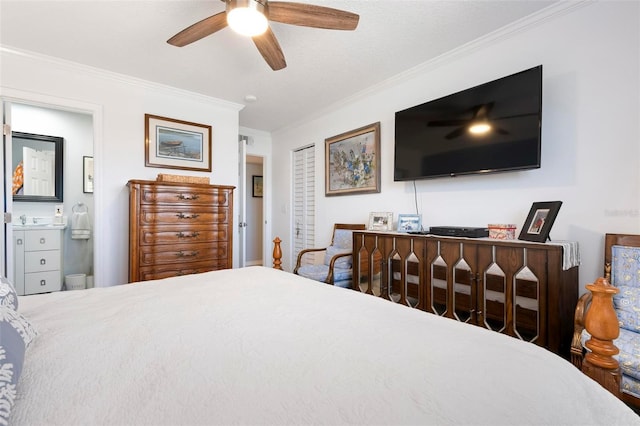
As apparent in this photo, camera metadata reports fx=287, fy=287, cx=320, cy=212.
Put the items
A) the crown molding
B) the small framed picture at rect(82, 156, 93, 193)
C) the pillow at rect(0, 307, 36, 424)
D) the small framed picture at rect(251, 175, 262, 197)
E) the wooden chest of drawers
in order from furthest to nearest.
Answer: the small framed picture at rect(251, 175, 262, 197)
the small framed picture at rect(82, 156, 93, 193)
the wooden chest of drawers
the crown molding
the pillow at rect(0, 307, 36, 424)

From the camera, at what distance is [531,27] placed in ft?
7.02

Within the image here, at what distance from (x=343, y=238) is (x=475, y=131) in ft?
6.11

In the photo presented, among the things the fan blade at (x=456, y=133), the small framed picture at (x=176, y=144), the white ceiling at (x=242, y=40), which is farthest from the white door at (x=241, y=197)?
the fan blade at (x=456, y=133)

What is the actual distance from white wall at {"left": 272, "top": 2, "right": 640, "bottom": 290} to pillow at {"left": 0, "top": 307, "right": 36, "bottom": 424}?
8.83ft

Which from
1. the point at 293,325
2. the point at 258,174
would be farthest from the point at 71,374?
the point at 258,174

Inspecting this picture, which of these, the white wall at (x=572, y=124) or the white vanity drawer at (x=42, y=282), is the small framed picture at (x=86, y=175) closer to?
the white vanity drawer at (x=42, y=282)

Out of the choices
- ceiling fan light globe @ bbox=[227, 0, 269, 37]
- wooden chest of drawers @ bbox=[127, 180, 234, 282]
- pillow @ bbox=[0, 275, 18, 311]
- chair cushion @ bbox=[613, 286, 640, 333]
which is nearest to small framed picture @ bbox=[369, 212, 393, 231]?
wooden chest of drawers @ bbox=[127, 180, 234, 282]

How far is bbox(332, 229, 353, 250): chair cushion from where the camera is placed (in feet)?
11.4

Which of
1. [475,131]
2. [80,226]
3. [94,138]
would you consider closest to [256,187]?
[80,226]

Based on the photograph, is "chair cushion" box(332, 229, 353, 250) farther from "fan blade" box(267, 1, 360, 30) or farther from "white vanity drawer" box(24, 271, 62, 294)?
"white vanity drawer" box(24, 271, 62, 294)

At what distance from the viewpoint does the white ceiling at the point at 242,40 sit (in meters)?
2.03

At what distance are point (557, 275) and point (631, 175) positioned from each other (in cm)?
80

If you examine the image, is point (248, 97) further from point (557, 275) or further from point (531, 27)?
point (557, 275)

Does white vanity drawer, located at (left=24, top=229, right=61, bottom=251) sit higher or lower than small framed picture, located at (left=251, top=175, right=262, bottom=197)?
lower
